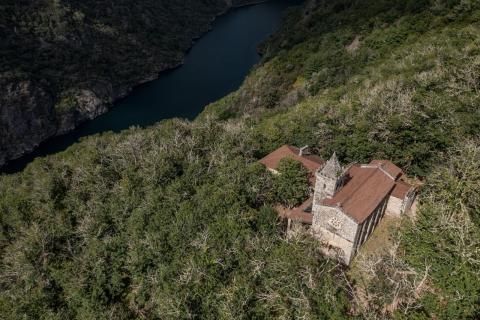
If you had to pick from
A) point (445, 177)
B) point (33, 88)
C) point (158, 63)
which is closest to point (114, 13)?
point (158, 63)

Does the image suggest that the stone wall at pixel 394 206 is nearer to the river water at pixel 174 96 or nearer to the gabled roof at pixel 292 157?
the gabled roof at pixel 292 157

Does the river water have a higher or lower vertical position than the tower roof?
lower

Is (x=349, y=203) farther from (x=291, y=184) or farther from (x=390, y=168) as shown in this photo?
(x=390, y=168)

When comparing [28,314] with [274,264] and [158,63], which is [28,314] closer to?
[274,264]

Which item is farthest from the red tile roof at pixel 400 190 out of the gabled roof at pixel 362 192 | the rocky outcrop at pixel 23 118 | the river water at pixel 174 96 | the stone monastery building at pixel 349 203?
the rocky outcrop at pixel 23 118

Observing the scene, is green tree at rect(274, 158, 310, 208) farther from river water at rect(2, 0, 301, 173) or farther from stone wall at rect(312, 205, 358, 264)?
river water at rect(2, 0, 301, 173)

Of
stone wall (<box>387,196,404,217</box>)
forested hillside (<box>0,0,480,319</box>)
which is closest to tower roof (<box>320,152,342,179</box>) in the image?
forested hillside (<box>0,0,480,319</box>)
